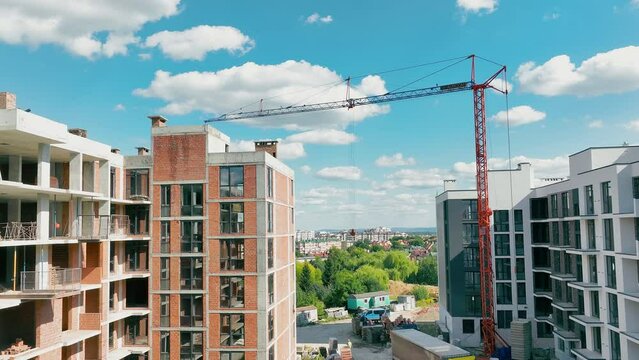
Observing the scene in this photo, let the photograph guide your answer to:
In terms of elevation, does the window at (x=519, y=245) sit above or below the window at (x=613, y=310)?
above

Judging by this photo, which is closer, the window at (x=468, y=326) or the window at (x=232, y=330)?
the window at (x=232, y=330)

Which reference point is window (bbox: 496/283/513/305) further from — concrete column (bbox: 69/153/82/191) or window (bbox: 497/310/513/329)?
concrete column (bbox: 69/153/82/191)

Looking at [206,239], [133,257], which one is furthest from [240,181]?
[133,257]

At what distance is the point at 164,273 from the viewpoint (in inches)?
1245

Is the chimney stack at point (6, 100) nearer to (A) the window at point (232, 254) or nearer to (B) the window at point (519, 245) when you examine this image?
(A) the window at point (232, 254)

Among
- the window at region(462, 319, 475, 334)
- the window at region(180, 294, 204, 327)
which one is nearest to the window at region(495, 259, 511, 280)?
the window at region(462, 319, 475, 334)

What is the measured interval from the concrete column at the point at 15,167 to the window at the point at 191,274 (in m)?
11.0

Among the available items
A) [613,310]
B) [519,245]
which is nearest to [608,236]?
[613,310]

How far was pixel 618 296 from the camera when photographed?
1229 inches

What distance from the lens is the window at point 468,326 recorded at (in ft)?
172

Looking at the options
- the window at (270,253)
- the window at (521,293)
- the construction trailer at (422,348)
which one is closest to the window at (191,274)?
the window at (270,253)

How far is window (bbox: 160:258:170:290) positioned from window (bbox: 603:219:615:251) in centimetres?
2917

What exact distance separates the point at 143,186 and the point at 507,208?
37848 mm

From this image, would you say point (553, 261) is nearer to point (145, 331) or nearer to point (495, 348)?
point (495, 348)
